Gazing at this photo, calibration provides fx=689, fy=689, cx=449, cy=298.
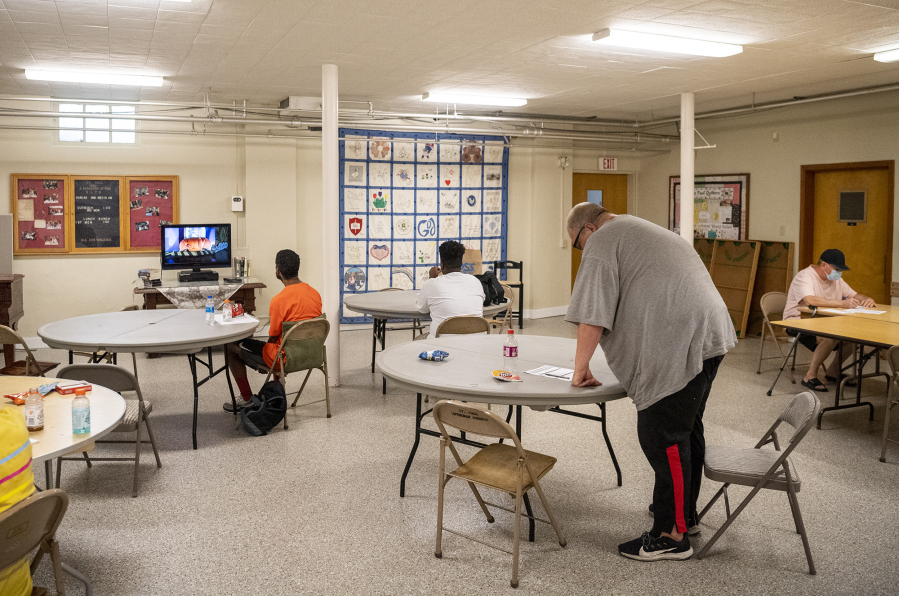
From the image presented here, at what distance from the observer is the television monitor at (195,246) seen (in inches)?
319

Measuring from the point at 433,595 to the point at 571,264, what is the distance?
27.7ft

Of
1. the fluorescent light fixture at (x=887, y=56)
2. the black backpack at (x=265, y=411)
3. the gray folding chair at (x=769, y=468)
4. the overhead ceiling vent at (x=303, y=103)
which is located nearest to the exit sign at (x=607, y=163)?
the overhead ceiling vent at (x=303, y=103)

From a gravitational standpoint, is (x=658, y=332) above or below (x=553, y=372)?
above

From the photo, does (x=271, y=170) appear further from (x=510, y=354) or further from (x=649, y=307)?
(x=649, y=307)

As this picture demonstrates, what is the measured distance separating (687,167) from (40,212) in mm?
7516

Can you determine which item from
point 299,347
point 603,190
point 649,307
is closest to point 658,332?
point 649,307

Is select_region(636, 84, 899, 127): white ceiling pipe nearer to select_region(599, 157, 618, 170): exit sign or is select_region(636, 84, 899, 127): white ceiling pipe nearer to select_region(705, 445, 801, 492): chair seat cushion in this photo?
select_region(599, 157, 618, 170): exit sign

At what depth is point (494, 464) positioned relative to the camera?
126 inches

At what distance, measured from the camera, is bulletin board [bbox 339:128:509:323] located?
376 inches

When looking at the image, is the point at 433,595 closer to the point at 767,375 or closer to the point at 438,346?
the point at 438,346

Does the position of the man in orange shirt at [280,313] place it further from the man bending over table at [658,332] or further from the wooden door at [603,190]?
the wooden door at [603,190]

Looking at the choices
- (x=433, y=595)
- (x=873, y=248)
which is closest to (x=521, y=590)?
(x=433, y=595)

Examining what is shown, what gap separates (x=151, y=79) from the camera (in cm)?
702

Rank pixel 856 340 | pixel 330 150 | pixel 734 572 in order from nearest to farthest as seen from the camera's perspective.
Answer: pixel 734 572 < pixel 856 340 < pixel 330 150
